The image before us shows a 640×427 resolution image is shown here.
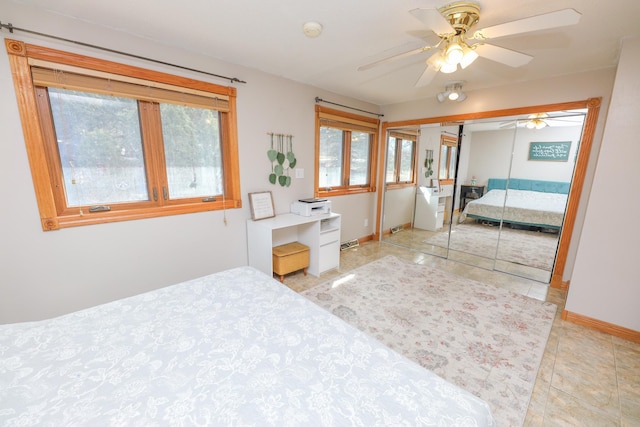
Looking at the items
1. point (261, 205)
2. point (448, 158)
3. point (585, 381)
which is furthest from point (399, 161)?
point (585, 381)

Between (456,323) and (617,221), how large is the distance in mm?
1501

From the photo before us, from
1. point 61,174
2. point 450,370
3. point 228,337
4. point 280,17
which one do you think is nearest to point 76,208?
point 61,174

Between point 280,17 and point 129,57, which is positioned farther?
point 129,57

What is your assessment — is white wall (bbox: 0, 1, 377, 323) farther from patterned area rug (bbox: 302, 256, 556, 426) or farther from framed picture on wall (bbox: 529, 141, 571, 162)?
framed picture on wall (bbox: 529, 141, 571, 162)

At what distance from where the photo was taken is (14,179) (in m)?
1.68

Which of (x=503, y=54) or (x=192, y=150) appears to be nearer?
(x=503, y=54)

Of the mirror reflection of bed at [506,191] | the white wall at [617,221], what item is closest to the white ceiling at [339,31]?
the white wall at [617,221]

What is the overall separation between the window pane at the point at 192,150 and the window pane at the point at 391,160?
283 cm

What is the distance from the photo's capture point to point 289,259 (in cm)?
294

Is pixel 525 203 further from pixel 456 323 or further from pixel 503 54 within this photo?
pixel 503 54

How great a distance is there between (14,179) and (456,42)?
3.00 m

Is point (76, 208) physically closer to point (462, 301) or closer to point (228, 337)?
point (228, 337)

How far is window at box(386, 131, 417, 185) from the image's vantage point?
4.22 meters

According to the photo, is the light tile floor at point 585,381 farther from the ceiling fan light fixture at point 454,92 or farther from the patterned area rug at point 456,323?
the ceiling fan light fixture at point 454,92
